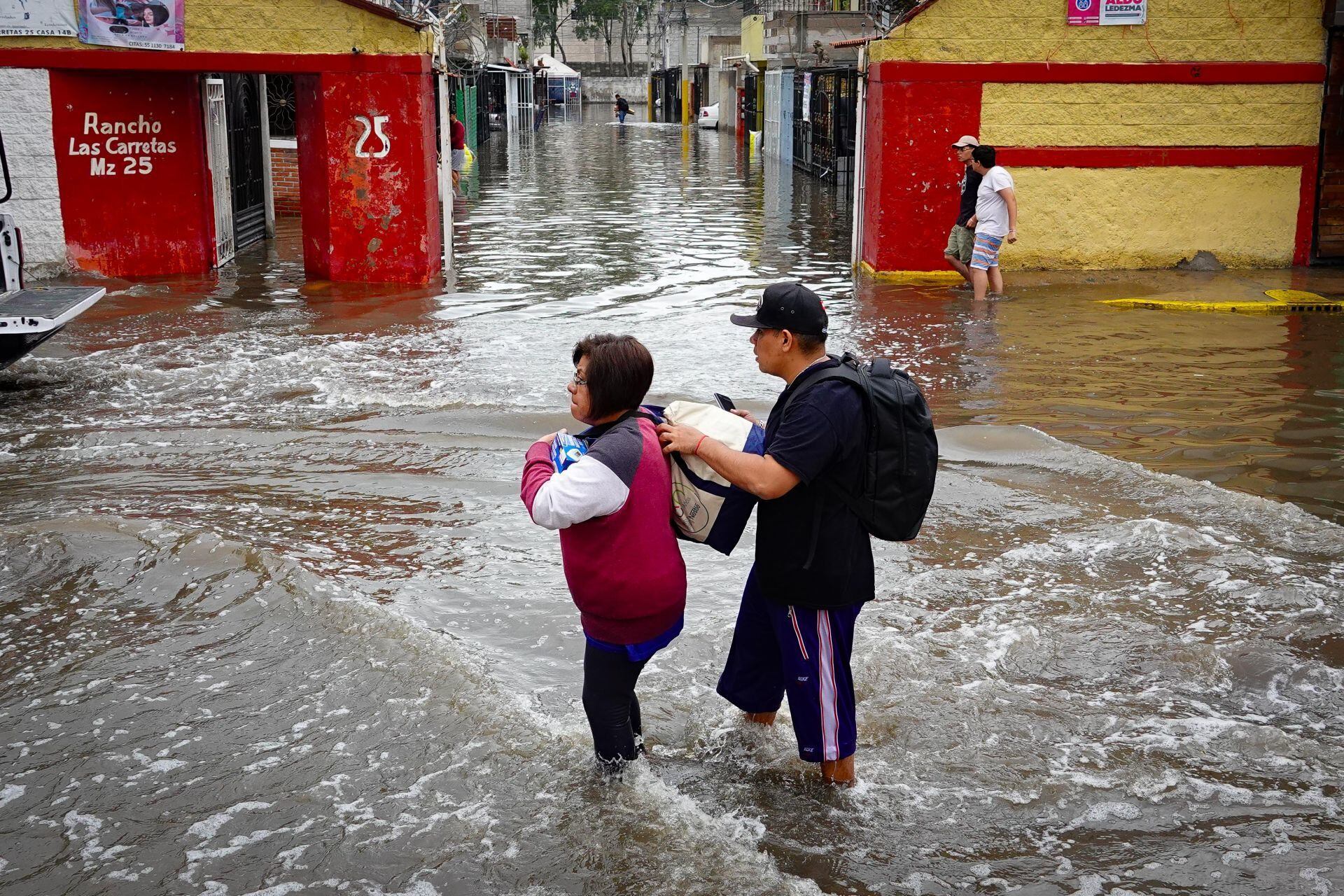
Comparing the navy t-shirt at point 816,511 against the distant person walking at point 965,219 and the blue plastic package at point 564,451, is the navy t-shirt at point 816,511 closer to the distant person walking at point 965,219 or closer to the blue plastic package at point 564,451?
the blue plastic package at point 564,451

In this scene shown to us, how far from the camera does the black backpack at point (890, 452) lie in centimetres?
372

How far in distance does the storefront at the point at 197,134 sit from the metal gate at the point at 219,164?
0.09 meters

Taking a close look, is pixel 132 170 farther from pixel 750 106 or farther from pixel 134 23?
pixel 750 106

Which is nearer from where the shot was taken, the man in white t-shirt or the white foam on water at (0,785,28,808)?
the white foam on water at (0,785,28,808)

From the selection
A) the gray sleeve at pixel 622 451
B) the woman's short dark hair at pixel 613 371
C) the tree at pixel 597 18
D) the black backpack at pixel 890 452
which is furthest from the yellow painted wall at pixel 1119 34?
the tree at pixel 597 18

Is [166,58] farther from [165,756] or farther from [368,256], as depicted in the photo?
[165,756]

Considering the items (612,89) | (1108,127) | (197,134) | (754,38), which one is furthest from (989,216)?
(612,89)

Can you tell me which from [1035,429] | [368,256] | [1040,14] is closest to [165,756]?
[1035,429]

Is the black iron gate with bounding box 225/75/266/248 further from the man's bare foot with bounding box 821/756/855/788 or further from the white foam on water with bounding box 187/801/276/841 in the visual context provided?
the man's bare foot with bounding box 821/756/855/788

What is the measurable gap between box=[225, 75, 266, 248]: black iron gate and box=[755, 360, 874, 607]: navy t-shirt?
1404 cm

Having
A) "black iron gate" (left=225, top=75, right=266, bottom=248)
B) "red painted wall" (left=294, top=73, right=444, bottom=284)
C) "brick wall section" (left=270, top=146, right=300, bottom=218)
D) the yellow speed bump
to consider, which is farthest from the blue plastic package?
"brick wall section" (left=270, top=146, right=300, bottom=218)

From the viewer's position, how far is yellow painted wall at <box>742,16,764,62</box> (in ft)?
124

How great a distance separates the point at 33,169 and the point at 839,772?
13101 mm

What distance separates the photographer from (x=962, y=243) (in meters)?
13.3
